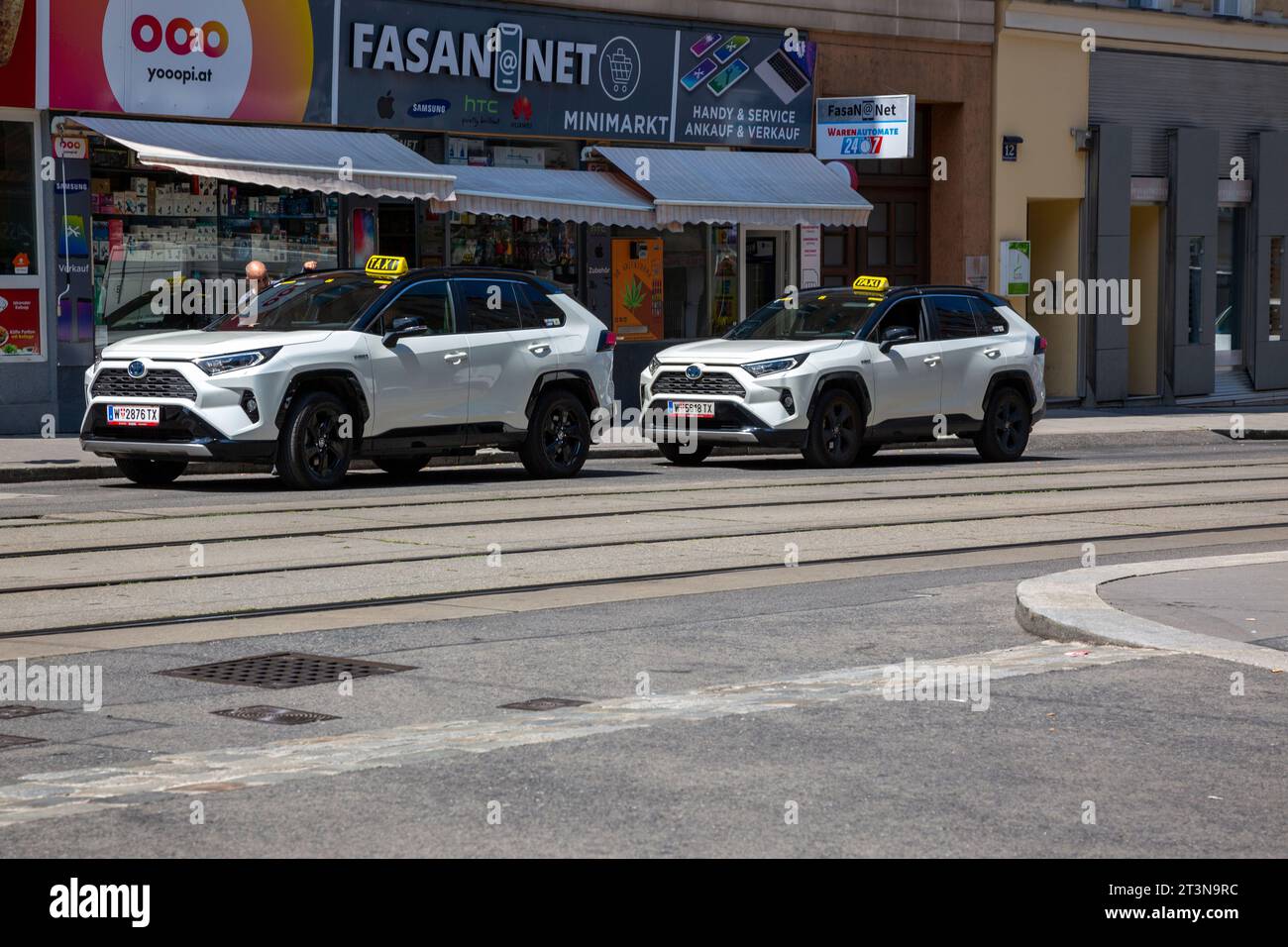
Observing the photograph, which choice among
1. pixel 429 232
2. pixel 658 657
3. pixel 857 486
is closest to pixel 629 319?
pixel 429 232

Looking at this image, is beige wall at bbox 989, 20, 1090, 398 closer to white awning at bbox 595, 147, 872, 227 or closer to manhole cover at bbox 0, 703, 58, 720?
white awning at bbox 595, 147, 872, 227

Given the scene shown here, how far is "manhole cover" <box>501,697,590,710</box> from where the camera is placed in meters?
7.17

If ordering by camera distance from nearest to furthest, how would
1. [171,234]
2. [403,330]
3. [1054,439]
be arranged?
[403,330] < [171,234] < [1054,439]

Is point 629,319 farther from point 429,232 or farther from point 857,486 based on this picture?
point 857,486

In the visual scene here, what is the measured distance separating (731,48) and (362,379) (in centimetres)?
1377

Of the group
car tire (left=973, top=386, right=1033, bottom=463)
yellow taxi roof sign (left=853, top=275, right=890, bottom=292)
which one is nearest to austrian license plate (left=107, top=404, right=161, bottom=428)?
yellow taxi roof sign (left=853, top=275, right=890, bottom=292)

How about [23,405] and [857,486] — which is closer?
[857,486]

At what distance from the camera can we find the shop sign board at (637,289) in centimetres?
2655

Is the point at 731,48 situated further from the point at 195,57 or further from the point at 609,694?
the point at 609,694

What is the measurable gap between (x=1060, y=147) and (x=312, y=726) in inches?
1050

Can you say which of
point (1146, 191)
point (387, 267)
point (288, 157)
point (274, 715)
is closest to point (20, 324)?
point (288, 157)

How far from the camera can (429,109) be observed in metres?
23.8
